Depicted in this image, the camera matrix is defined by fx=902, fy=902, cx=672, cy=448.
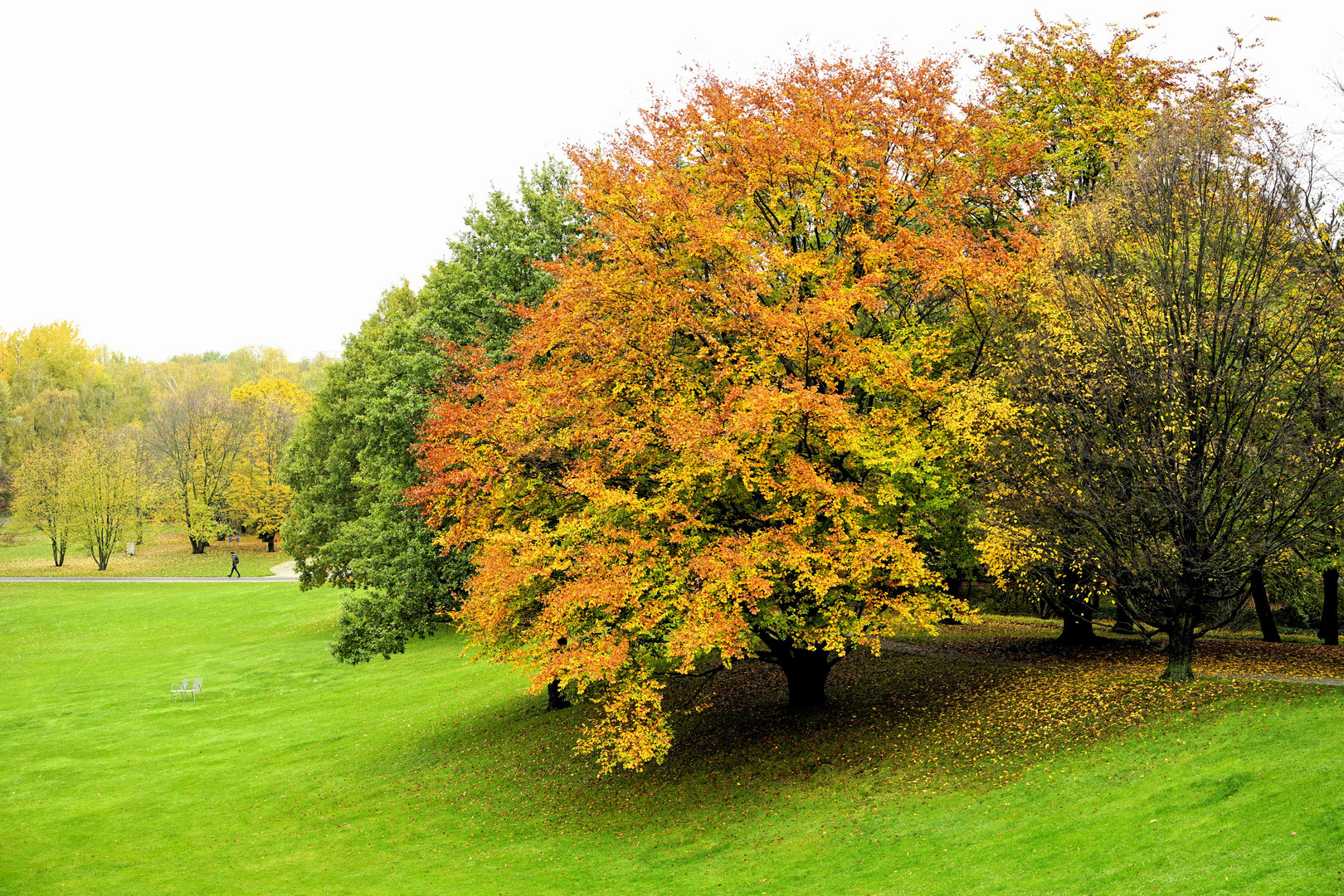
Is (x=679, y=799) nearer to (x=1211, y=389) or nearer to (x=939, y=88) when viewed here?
(x=1211, y=389)

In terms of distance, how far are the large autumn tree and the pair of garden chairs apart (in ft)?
65.6

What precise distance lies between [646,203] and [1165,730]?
14.3 metres

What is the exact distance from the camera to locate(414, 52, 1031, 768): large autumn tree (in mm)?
17234

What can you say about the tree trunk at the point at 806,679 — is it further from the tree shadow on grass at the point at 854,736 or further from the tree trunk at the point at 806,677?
the tree shadow on grass at the point at 854,736

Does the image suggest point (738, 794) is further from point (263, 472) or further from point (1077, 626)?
point (263, 472)

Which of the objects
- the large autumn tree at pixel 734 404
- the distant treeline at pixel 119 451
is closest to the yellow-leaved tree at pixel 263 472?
the distant treeline at pixel 119 451

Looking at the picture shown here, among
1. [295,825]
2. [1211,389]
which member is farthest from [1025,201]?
[295,825]

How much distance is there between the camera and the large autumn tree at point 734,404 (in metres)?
17.2

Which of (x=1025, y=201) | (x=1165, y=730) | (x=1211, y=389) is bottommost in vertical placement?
(x=1165, y=730)

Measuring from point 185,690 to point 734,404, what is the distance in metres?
29.2

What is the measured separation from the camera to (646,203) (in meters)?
19.3

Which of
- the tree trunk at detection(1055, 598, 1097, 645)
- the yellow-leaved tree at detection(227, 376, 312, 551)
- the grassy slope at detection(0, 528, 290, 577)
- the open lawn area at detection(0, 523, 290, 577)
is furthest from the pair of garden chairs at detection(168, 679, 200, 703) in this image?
the yellow-leaved tree at detection(227, 376, 312, 551)

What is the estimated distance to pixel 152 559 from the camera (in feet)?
250

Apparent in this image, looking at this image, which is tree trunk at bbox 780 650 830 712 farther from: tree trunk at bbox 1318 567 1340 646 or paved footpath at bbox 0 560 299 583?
paved footpath at bbox 0 560 299 583
